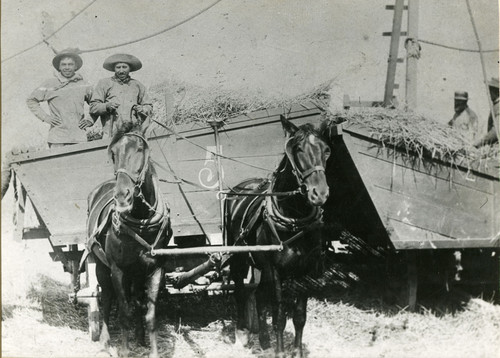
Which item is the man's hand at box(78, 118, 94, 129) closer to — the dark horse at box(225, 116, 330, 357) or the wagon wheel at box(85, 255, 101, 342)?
the wagon wheel at box(85, 255, 101, 342)

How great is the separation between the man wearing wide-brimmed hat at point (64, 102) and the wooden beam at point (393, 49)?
3.76m

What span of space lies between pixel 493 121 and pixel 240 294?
350 centimetres

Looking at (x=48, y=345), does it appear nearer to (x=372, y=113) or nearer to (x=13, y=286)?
(x=13, y=286)

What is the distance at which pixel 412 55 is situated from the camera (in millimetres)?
6555

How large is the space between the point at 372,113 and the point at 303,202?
4.77 feet

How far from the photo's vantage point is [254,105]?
6031mm

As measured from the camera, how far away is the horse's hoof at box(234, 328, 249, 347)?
605 centimetres

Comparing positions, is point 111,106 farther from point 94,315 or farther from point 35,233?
point 94,315

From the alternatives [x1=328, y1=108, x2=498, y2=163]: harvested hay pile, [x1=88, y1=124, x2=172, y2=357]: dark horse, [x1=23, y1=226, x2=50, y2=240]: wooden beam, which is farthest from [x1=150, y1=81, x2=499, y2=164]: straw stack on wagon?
[x1=23, y1=226, x2=50, y2=240]: wooden beam

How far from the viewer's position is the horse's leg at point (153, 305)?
480 centimetres

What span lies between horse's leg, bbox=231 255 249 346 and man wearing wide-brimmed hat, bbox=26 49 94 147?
8.52ft

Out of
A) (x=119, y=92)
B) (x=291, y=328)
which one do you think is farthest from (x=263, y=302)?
(x=119, y=92)

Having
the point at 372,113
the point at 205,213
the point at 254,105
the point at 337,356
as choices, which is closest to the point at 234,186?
the point at 205,213

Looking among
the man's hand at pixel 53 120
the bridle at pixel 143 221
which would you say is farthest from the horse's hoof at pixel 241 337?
Answer: the man's hand at pixel 53 120
